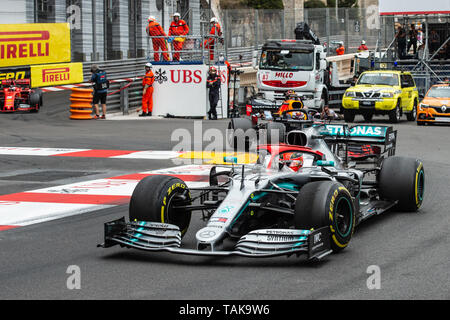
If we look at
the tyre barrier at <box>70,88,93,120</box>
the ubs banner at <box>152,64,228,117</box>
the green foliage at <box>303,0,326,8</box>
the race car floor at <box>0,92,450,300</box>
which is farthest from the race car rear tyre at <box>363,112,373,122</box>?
the green foliage at <box>303,0,326,8</box>

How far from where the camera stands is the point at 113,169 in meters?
14.5

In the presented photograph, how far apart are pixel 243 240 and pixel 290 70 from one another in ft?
68.0

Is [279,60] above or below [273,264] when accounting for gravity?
above

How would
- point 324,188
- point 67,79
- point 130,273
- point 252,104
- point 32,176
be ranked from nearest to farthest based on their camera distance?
point 130,273 → point 324,188 → point 32,176 → point 252,104 → point 67,79

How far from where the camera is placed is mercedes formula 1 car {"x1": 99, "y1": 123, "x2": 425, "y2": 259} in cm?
732

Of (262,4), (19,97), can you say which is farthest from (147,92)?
(262,4)

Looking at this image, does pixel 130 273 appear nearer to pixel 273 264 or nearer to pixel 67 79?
pixel 273 264

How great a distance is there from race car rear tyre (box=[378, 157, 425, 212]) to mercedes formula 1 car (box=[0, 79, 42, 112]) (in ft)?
57.6

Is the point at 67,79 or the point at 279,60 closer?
the point at 279,60

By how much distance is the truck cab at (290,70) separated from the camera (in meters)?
27.5

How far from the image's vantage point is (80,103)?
25.6 metres

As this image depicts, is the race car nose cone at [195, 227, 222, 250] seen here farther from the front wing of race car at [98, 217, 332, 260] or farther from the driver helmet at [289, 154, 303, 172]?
the driver helmet at [289, 154, 303, 172]
